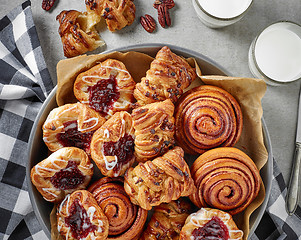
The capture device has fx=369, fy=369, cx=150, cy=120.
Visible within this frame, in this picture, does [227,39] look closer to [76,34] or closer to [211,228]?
[76,34]

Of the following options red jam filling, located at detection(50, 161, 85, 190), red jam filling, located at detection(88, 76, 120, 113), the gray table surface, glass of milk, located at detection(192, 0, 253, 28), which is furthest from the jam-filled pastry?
glass of milk, located at detection(192, 0, 253, 28)

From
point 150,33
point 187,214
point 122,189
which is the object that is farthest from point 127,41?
point 187,214

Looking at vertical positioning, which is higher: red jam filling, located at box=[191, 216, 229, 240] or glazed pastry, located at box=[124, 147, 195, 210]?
glazed pastry, located at box=[124, 147, 195, 210]

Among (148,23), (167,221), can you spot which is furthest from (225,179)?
(148,23)

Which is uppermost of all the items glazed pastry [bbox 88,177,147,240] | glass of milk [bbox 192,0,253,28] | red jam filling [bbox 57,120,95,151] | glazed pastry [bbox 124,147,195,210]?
glass of milk [bbox 192,0,253,28]

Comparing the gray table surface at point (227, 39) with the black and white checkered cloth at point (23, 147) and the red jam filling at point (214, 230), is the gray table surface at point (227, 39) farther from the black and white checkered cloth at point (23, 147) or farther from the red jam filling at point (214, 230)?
the red jam filling at point (214, 230)

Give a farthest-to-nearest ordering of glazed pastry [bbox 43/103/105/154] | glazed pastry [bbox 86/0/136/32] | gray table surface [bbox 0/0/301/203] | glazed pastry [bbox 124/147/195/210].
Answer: gray table surface [bbox 0/0/301/203] < glazed pastry [bbox 86/0/136/32] < glazed pastry [bbox 43/103/105/154] < glazed pastry [bbox 124/147/195/210]

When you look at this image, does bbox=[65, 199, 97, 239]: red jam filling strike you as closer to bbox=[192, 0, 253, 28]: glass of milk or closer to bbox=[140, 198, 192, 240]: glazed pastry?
bbox=[140, 198, 192, 240]: glazed pastry
